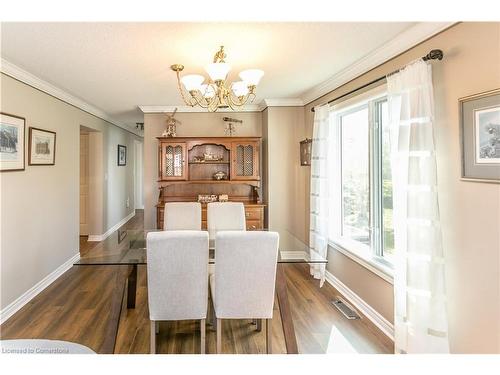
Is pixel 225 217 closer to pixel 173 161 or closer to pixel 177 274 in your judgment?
pixel 177 274

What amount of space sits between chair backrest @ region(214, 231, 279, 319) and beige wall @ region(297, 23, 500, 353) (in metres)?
1.11

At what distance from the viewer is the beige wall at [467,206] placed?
1.60 metres

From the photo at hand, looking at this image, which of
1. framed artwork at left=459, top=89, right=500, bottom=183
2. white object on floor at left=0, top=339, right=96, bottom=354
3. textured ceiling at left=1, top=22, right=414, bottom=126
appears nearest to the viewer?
white object on floor at left=0, top=339, right=96, bottom=354

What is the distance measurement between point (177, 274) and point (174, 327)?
0.92 metres

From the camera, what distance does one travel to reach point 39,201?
338 cm

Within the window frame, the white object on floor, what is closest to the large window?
the window frame

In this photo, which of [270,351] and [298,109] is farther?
[298,109]

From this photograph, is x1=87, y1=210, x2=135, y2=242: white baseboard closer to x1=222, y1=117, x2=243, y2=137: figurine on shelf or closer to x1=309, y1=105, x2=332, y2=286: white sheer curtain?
x1=222, y1=117, x2=243, y2=137: figurine on shelf

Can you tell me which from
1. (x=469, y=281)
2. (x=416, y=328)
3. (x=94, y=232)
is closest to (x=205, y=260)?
(x=416, y=328)

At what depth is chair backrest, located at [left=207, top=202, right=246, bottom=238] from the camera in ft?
10.8

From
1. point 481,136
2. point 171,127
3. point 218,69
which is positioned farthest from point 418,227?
point 171,127

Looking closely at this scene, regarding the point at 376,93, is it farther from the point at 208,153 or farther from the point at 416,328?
the point at 208,153

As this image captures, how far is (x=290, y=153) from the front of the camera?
449 cm
